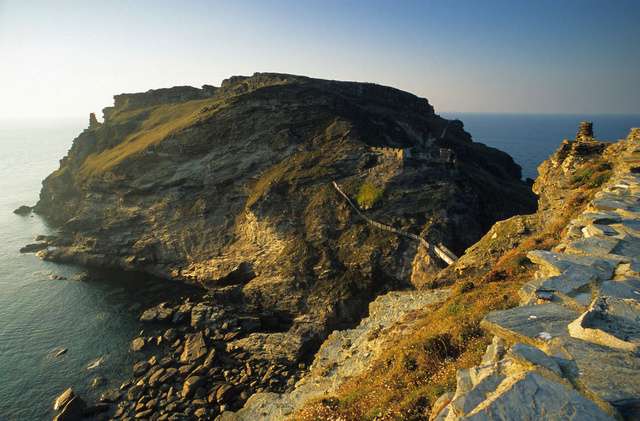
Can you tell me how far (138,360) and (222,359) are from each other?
10.1m

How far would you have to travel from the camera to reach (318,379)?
2155cm

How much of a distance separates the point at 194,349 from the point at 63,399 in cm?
1204

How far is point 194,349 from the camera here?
117 feet

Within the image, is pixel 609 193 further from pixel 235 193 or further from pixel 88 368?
pixel 235 193

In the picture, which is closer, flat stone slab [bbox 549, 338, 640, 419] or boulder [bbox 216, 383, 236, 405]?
flat stone slab [bbox 549, 338, 640, 419]

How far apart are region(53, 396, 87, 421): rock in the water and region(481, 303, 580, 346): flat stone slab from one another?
36964 mm

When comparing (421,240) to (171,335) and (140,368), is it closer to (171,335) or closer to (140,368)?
(171,335)

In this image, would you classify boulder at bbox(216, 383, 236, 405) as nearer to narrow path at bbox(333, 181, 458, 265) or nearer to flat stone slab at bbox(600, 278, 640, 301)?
narrow path at bbox(333, 181, 458, 265)

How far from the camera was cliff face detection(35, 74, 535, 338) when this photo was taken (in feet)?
137

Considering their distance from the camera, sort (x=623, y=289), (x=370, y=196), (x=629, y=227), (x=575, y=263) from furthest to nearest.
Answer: (x=370, y=196) < (x=629, y=227) < (x=575, y=263) < (x=623, y=289)

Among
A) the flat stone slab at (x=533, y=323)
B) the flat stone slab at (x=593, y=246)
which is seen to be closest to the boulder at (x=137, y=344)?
the flat stone slab at (x=533, y=323)

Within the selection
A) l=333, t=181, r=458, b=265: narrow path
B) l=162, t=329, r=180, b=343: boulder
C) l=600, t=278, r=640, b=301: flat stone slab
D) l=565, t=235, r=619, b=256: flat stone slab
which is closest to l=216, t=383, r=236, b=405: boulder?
l=162, t=329, r=180, b=343: boulder

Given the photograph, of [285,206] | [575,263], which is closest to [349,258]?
[285,206]

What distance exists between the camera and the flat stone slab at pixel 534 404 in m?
4.93
